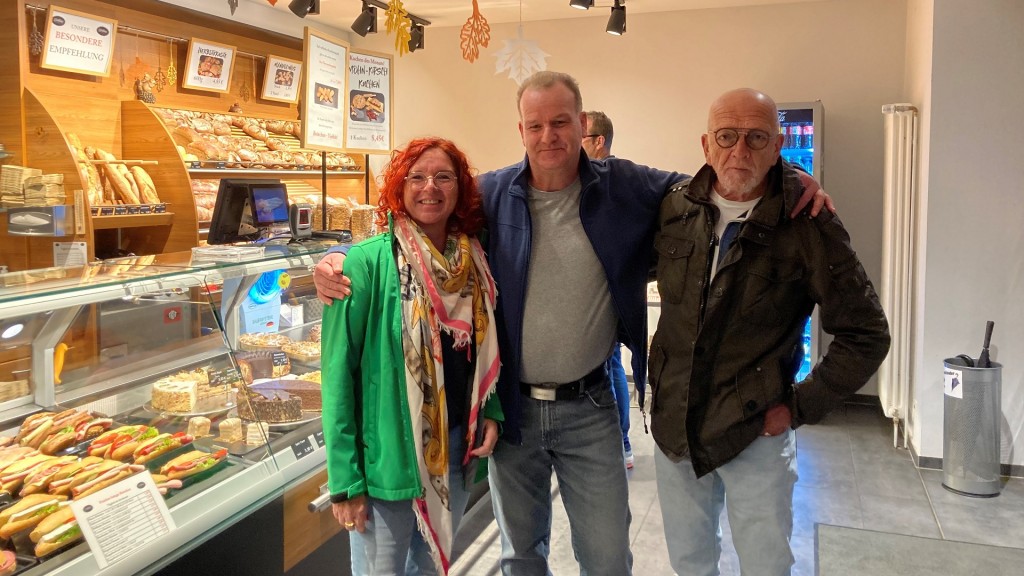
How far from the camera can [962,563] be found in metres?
3.53

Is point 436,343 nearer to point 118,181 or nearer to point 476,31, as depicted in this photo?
point 476,31

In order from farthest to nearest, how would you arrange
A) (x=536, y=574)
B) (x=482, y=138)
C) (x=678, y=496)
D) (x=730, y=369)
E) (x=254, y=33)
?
1. (x=482, y=138)
2. (x=254, y=33)
3. (x=536, y=574)
4. (x=678, y=496)
5. (x=730, y=369)

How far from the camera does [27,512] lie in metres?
1.85

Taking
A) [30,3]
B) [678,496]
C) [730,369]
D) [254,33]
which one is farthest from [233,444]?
[254,33]

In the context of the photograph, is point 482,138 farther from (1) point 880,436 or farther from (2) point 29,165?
(1) point 880,436

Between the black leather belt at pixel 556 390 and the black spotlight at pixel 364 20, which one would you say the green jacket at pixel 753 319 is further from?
the black spotlight at pixel 364 20

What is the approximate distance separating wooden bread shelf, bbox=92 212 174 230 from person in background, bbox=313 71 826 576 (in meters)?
3.68

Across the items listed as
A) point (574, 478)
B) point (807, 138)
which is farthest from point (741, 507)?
point (807, 138)

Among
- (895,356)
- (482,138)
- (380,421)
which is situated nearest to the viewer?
(380,421)

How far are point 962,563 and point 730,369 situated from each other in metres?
2.32

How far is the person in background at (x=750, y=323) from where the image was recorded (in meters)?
2.01

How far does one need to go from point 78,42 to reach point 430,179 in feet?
14.1

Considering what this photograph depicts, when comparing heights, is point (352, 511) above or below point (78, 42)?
below

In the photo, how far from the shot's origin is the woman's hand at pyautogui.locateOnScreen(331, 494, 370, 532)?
1.94m
